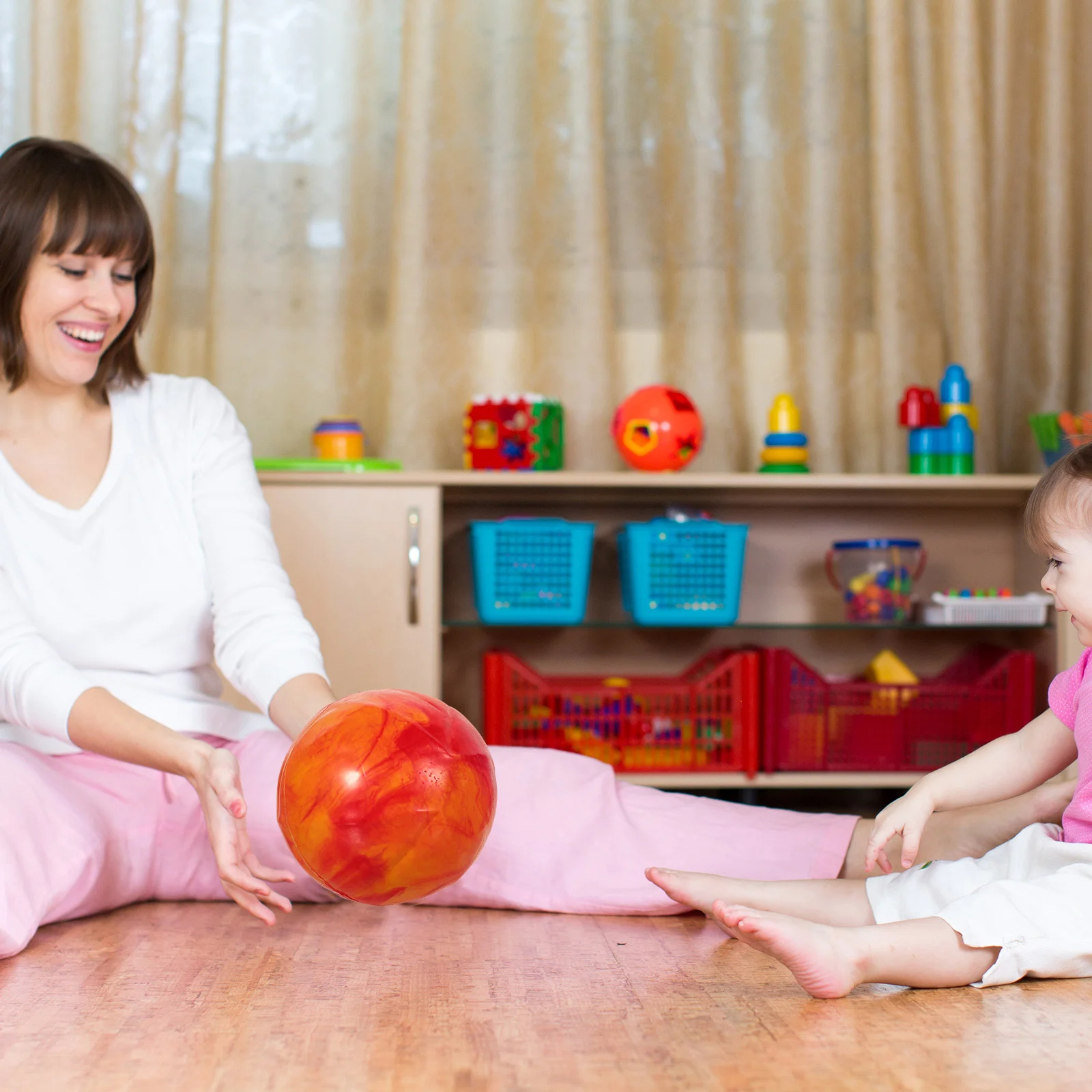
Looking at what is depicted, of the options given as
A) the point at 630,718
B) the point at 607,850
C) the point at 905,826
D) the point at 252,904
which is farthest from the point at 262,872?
the point at 630,718

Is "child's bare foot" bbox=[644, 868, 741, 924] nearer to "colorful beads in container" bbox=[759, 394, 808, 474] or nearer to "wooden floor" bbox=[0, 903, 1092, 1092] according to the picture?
"wooden floor" bbox=[0, 903, 1092, 1092]

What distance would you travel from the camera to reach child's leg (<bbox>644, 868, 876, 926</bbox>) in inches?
43.9

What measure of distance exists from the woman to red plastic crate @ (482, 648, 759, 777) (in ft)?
2.32

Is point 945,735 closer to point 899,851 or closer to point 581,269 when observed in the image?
point 899,851

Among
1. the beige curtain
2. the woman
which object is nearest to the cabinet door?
the beige curtain

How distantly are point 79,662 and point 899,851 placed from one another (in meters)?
0.95

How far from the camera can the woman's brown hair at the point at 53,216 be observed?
1352 mm

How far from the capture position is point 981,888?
3.32ft

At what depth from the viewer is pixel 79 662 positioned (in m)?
1.37

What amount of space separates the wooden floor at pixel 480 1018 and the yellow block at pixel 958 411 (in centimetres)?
131

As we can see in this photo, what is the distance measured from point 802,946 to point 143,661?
2.73 feet

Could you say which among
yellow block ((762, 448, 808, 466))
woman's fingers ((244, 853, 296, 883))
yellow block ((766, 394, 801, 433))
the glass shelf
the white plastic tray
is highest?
yellow block ((766, 394, 801, 433))

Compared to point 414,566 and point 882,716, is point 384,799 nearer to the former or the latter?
point 414,566

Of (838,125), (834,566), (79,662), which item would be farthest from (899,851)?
(838,125)
